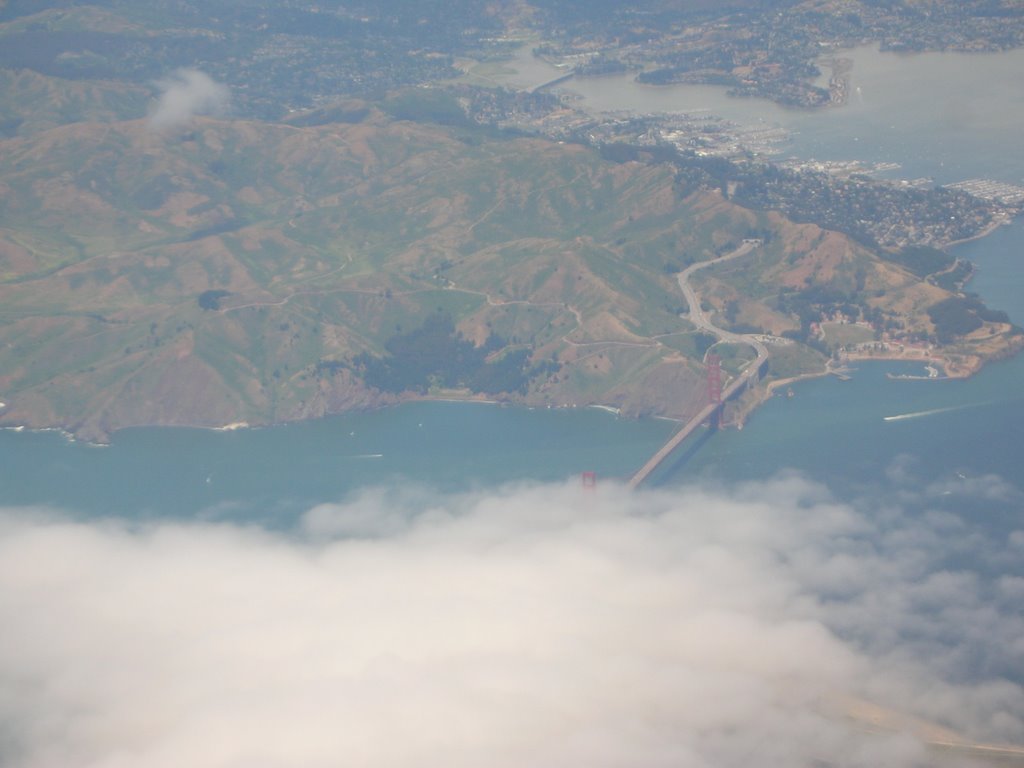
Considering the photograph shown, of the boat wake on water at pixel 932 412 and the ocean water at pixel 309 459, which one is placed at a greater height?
the boat wake on water at pixel 932 412

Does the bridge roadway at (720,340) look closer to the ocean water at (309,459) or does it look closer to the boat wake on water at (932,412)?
the ocean water at (309,459)

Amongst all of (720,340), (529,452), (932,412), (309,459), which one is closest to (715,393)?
(720,340)

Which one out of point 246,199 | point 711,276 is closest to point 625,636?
point 711,276

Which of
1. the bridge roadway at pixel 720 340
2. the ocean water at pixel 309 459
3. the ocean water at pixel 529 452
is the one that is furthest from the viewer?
the bridge roadway at pixel 720 340

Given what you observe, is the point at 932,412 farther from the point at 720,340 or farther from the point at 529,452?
the point at 529,452

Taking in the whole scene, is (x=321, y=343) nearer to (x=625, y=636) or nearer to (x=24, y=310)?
(x=24, y=310)

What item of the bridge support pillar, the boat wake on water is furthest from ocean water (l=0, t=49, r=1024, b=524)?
the bridge support pillar

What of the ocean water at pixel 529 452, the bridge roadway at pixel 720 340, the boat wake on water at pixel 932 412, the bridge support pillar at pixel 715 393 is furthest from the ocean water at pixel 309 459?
the boat wake on water at pixel 932 412
